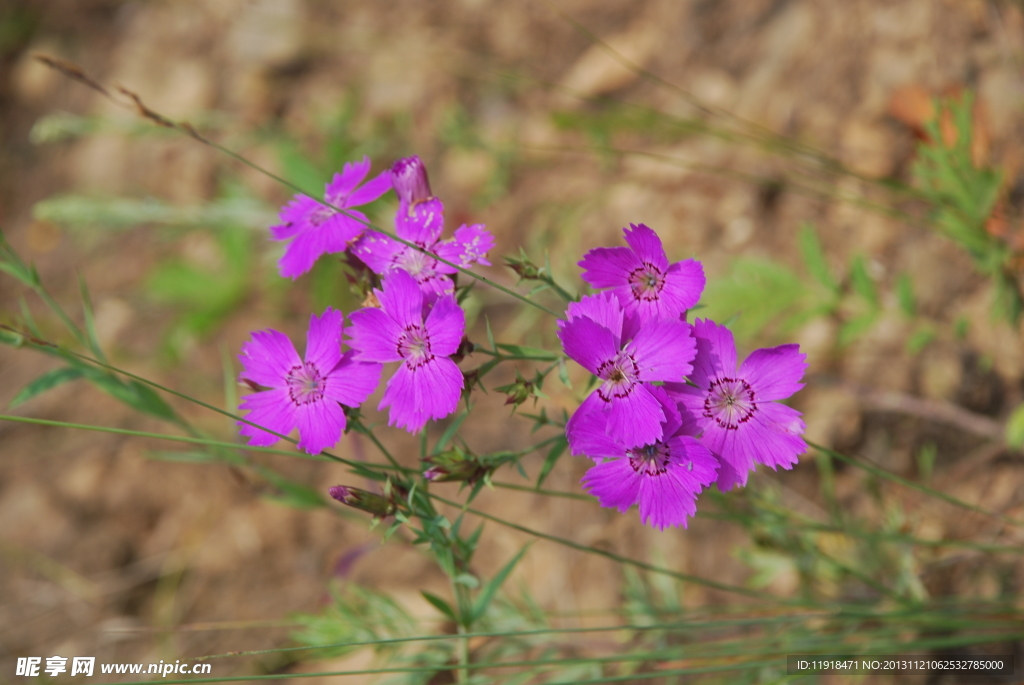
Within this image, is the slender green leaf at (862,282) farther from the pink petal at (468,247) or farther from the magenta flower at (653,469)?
the pink petal at (468,247)

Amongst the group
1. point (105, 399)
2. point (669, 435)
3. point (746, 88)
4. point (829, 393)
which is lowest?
point (669, 435)

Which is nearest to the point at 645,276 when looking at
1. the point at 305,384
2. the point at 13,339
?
the point at 305,384

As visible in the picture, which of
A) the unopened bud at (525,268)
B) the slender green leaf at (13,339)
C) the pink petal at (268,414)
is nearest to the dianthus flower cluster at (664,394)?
the unopened bud at (525,268)

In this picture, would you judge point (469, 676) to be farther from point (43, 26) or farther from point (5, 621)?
point (43, 26)

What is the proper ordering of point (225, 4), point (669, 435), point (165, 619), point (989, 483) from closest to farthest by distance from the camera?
point (669, 435) → point (989, 483) → point (165, 619) → point (225, 4)

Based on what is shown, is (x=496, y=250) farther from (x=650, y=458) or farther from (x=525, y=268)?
(x=650, y=458)

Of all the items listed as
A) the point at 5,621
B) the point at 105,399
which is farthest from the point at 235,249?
the point at 5,621
